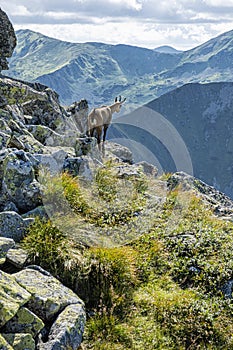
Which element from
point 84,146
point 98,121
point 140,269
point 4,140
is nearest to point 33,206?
point 4,140

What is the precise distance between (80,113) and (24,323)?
25.4 metres

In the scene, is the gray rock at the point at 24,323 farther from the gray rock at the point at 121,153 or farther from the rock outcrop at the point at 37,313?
the gray rock at the point at 121,153

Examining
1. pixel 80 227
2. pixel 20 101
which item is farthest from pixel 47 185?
pixel 20 101

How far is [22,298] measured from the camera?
9148 mm

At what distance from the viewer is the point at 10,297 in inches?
350

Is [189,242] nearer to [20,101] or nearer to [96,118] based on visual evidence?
[20,101]

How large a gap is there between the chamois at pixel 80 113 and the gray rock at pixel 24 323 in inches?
904

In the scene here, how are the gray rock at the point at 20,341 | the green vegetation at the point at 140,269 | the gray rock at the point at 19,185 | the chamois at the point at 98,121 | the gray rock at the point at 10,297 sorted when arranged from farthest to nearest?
the chamois at the point at 98,121, the gray rock at the point at 19,185, the green vegetation at the point at 140,269, the gray rock at the point at 10,297, the gray rock at the point at 20,341

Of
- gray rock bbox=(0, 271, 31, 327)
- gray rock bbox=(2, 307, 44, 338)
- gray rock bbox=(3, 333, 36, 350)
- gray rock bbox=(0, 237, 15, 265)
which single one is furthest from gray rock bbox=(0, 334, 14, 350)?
gray rock bbox=(0, 237, 15, 265)

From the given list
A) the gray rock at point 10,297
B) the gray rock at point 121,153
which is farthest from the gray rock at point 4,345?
the gray rock at point 121,153

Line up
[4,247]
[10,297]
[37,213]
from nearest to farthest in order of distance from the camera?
[10,297]
[4,247]
[37,213]

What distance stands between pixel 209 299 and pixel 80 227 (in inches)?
200

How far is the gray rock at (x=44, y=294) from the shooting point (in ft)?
32.0

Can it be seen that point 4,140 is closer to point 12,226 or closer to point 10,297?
point 12,226
